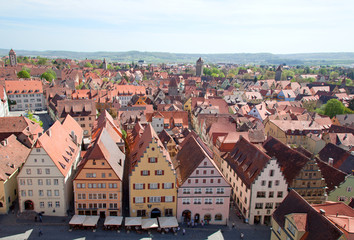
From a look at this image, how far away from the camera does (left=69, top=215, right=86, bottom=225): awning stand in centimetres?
5151

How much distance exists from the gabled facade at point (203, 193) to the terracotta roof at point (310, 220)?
1234 cm

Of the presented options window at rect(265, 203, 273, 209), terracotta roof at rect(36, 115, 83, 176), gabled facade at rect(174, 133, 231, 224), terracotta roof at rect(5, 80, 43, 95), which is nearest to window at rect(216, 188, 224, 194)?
gabled facade at rect(174, 133, 231, 224)

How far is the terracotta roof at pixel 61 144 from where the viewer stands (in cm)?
5588

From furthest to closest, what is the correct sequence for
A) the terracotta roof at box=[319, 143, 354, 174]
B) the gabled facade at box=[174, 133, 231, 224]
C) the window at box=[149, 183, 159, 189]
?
Result: the terracotta roof at box=[319, 143, 354, 174] < the window at box=[149, 183, 159, 189] < the gabled facade at box=[174, 133, 231, 224]

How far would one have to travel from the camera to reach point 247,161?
59.2 metres

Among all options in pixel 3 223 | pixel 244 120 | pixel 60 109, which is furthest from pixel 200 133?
pixel 3 223

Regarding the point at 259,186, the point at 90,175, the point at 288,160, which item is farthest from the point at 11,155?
the point at 288,160

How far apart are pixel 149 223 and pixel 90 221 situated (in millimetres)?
10277

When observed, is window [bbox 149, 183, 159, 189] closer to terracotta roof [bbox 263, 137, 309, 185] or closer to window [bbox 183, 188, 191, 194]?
window [bbox 183, 188, 191, 194]

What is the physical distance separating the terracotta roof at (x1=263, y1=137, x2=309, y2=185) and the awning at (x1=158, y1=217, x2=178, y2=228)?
22.2 meters

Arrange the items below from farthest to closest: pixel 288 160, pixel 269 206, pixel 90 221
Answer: pixel 288 160, pixel 269 206, pixel 90 221

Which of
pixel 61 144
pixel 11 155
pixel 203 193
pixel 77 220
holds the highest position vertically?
pixel 61 144

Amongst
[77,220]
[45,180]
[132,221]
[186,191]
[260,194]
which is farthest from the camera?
[45,180]

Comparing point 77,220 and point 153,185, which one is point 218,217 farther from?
point 77,220
